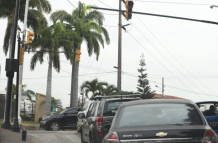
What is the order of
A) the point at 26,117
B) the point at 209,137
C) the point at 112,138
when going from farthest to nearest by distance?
the point at 26,117 < the point at 112,138 < the point at 209,137

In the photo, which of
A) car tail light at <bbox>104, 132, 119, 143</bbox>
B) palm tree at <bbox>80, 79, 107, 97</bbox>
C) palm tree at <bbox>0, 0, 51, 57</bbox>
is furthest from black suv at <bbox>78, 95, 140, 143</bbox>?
palm tree at <bbox>80, 79, 107, 97</bbox>

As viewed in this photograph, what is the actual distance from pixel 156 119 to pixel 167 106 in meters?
0.38

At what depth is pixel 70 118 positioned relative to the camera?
25.9 metres

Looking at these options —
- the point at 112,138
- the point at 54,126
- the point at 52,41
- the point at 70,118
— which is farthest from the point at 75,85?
the point at 112,138

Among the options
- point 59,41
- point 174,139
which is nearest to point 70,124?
point 59,41

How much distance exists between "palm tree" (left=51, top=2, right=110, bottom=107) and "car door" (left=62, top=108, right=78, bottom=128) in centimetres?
1430

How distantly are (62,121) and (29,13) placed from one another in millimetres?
17262

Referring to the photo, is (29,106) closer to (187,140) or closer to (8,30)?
(8,30)

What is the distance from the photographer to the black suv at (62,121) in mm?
25906

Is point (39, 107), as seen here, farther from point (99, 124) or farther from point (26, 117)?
point (99, 124)

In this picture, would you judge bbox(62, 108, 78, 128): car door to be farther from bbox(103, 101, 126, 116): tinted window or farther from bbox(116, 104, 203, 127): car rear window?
bbox(116, 104, 203, 127): car rear window

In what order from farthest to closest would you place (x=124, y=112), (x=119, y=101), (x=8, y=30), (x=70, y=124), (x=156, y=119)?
(x=8, y=30) → (x=70, y=124) → (x=119, y=101) → (x=124, y=112) → (x=156, y=119)

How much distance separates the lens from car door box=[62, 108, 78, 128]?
25812mm

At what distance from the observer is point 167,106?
7.12 metres
